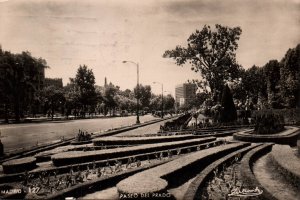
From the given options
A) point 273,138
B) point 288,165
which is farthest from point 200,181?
point 273,138

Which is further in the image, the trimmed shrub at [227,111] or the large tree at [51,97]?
the large tree at [51,97]

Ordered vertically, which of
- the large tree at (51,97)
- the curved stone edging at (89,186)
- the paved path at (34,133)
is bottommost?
the curved stone edging at (89,186)

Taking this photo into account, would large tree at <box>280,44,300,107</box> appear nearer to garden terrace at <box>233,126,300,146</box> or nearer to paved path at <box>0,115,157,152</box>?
paved path at <box>0,115,157,152</box>

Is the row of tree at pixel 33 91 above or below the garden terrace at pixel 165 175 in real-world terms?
above

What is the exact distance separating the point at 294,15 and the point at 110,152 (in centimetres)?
1000

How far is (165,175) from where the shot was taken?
10336mm

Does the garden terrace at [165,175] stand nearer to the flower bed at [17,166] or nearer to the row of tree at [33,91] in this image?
the flower bed at [17,166]

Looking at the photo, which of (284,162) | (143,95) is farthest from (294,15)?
(143,95)

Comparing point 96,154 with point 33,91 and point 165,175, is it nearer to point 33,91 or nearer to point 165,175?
point 165,175

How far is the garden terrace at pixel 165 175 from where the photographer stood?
8.41m

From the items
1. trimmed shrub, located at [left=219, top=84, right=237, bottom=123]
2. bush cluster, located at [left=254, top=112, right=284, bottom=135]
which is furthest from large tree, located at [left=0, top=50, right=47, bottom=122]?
bush cluster, located at [left=254, top=112, right=284, bottom=135]

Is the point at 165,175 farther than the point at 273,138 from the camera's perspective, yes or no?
No
